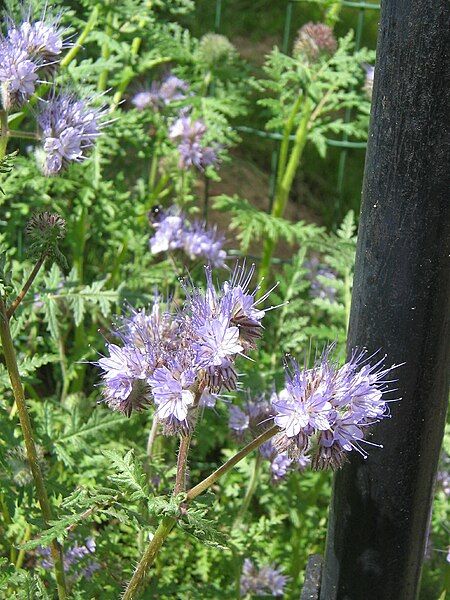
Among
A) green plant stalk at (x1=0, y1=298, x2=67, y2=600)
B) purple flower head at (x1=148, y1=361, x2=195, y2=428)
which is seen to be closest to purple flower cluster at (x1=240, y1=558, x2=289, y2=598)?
green plant stalk at (x1=0, y1=298, x2=67, y2=600)

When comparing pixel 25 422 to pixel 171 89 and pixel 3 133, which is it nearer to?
pixel 3 133

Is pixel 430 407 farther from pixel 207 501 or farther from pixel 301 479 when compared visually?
pixel 301 479

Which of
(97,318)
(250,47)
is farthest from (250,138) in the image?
(97,318)

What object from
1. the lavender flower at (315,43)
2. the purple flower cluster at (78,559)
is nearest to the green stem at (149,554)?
the purple flower cluster at (78,559)

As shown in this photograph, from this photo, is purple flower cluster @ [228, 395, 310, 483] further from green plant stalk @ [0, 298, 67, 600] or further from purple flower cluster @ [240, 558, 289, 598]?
green plant stalk @ [0, 298, 67, 600]

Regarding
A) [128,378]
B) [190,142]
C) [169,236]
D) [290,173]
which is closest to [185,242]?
[169,236]

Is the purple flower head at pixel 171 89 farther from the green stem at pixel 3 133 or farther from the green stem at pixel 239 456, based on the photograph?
the green stem at pixel 239 456
